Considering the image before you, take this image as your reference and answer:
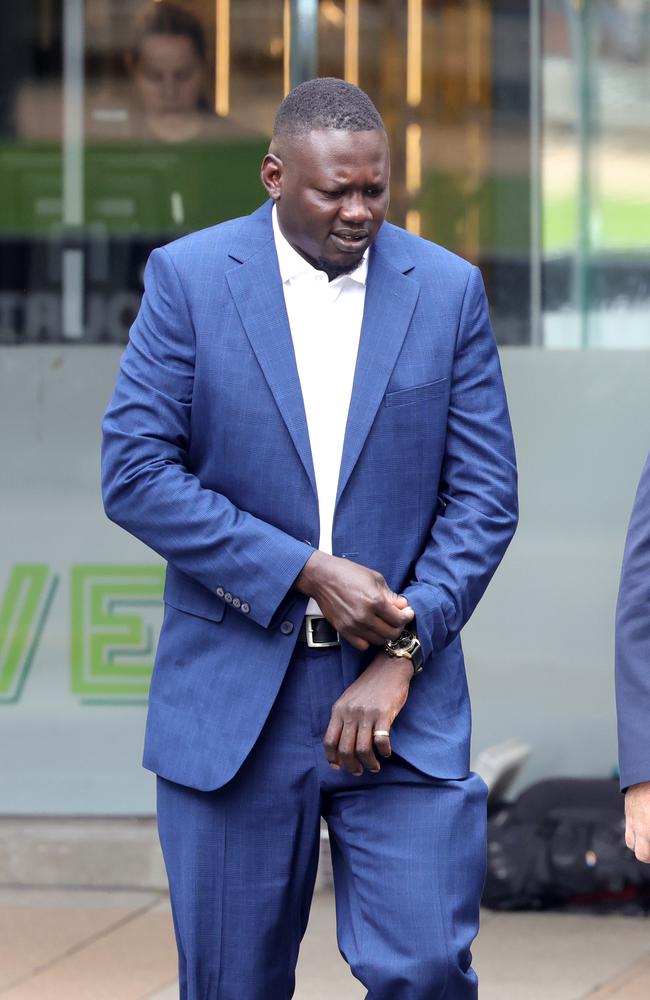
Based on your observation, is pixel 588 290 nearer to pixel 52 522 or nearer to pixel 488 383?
pixel 52 522

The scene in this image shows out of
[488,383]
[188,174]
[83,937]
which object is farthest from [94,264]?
[488,383]

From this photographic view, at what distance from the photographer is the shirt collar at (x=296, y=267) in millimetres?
3117

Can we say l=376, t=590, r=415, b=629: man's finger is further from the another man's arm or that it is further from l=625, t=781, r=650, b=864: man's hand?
l=625, t=781, r=650, b=864: man's hand

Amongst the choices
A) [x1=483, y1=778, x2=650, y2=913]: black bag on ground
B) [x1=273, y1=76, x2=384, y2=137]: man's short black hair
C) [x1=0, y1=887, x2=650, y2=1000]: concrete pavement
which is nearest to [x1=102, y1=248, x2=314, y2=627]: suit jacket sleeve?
[x1=273, y1=76, x2=384, y2=137]: man's short black hair

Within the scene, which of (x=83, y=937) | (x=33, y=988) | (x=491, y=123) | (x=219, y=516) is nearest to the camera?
(x=219, y=516)

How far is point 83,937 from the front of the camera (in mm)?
4996

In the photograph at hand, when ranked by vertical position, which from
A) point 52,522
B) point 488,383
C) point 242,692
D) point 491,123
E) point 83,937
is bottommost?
point 83,937

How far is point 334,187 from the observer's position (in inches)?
116

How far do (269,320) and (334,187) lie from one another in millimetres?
278

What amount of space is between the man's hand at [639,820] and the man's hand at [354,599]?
1.79 feet

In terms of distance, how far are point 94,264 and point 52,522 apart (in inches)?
34.0

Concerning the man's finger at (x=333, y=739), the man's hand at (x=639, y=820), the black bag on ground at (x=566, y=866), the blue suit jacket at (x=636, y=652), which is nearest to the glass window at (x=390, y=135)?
the black bag on ground at (x=566, y=866)

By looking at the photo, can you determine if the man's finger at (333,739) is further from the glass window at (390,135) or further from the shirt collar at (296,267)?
the glass window at (390,135)

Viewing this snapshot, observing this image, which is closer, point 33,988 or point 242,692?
point 242,692
